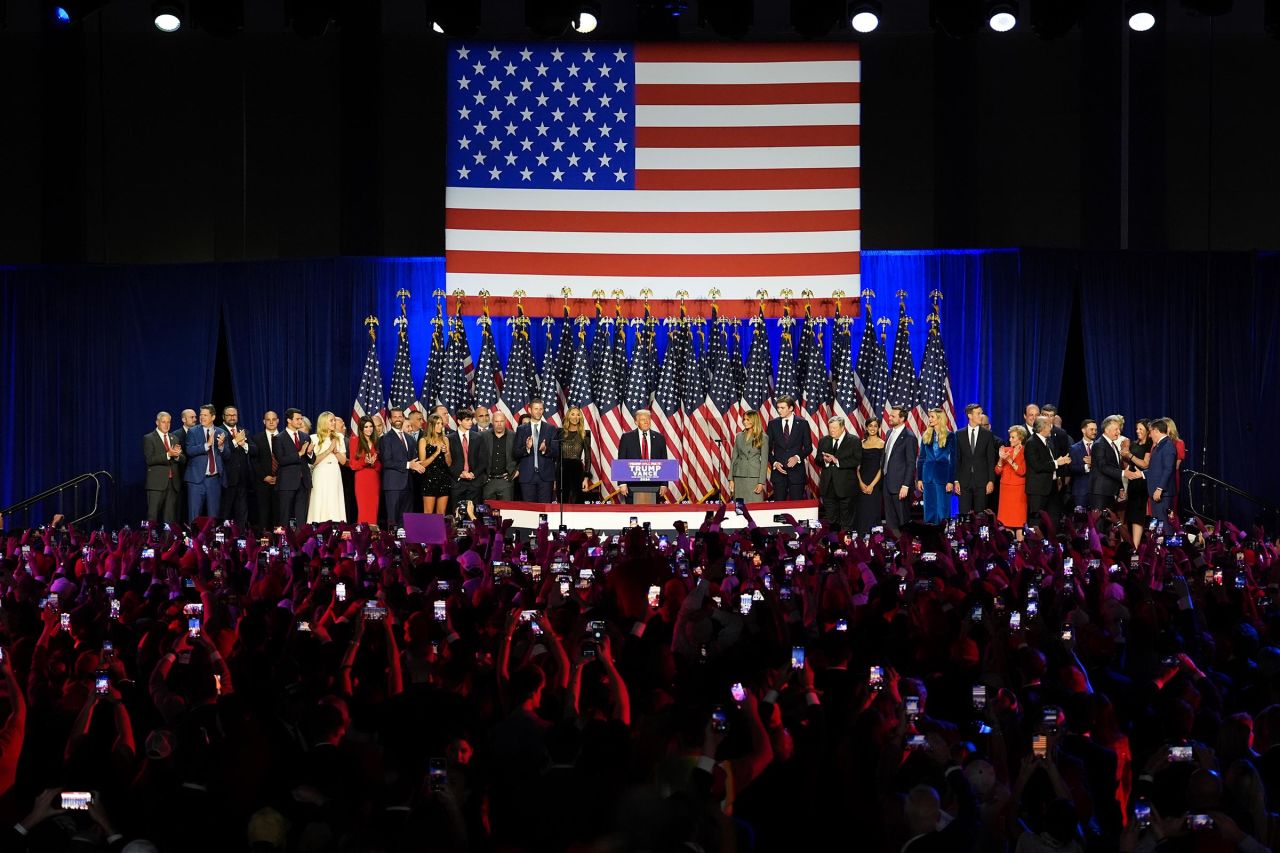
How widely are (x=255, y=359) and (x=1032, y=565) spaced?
38.3 feet

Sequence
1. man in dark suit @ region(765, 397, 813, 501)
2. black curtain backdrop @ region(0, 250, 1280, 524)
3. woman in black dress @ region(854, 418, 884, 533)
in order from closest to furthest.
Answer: woman in black dress @ region(854, 418, 884, 533), man in dark suit @ region(765, 397, 813, 501), black curtain backdrop @ region(0, 250, 1280, 524)

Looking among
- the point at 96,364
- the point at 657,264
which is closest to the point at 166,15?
the point at 96,364

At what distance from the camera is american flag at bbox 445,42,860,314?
17.0m

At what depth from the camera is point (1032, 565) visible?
8.59m

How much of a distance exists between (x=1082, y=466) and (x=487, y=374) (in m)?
6.50

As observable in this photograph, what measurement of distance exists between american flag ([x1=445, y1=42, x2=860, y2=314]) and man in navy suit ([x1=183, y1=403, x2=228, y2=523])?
132 inches

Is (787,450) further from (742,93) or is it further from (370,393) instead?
(370,393)

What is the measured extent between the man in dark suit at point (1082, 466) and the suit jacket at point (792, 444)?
2679 mm

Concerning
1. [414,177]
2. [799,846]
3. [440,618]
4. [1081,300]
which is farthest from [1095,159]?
[799,846]

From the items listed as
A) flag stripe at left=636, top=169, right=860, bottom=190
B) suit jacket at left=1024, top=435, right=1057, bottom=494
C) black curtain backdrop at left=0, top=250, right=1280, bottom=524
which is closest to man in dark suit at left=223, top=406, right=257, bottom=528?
black curtain backdrop at left=0, top=250, right=1280, bottom=524

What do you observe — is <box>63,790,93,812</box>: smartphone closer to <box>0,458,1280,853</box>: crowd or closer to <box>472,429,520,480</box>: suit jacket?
<box>0,458,1280,853</box>: crowd

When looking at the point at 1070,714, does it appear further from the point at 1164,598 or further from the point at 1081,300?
the point at 1081,300

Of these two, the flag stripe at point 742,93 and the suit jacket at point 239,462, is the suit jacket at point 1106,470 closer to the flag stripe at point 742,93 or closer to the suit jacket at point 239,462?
the flag stripe at point 742,93

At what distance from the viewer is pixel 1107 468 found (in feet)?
46.2
